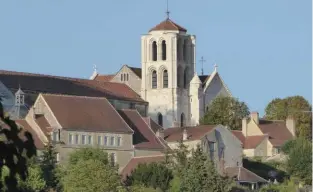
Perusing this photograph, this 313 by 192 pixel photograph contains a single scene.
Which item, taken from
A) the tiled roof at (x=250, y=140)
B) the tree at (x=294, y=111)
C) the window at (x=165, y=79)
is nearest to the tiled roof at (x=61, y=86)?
the window at (x=165, y=79)

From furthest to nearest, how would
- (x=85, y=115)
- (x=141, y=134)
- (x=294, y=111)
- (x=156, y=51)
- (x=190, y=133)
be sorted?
1. (x=156, y=51)
2. (x=294, y=111)
3. (x=190, y=133)
4. (x=141, y=134)
5. (x=85, y=115)

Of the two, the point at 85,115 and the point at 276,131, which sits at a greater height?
the point at 276,131

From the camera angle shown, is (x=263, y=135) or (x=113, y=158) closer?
(x=113, y=158)

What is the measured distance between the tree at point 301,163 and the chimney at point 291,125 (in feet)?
37.3

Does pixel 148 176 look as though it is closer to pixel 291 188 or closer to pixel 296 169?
pixel 291 188

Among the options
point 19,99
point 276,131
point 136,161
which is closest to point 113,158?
point 136,161

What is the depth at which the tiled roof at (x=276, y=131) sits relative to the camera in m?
97.9

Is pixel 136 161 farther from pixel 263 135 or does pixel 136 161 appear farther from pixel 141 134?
pixel 263 135

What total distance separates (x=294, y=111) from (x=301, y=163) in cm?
1877

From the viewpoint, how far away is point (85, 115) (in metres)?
80.9

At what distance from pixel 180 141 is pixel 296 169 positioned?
8.98 meters

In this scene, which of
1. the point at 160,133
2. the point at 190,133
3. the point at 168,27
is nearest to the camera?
the point at 160,133

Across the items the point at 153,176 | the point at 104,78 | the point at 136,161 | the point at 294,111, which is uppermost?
the point at 104,78

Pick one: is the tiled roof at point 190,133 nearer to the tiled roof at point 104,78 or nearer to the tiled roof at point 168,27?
the tiled roof at point 168,27
